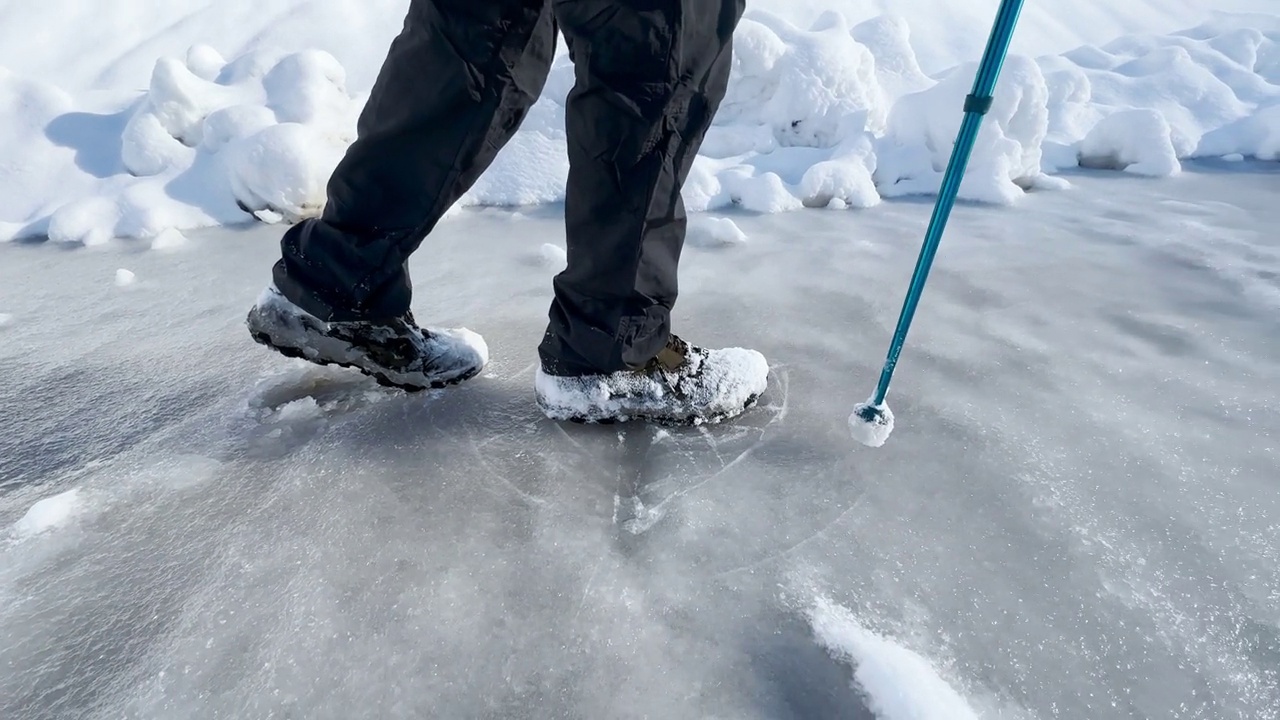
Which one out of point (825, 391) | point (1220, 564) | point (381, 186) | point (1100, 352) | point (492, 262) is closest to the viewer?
point (1220, 564)

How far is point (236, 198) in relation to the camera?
211cm

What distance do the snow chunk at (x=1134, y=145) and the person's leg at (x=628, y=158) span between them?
267 cm

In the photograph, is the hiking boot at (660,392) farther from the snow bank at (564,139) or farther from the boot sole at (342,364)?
the snow bank at (564,139)

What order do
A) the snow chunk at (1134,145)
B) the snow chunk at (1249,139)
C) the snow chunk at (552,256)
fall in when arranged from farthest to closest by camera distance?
the snow chunk at (1249,139), the snow chunk at (1134,145), the snow chunk at (552,256)

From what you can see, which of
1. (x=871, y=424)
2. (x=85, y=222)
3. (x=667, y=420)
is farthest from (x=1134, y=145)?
Result: (x=85, y=222)

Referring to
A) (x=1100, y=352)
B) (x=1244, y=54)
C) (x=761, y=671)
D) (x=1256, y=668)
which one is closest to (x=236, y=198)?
(x=761, y=671)

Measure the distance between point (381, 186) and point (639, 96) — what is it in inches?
17.4

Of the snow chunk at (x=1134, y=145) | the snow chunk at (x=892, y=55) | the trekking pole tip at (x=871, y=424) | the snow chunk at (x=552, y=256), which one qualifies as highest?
the snow chunk at (x=892, y=55)

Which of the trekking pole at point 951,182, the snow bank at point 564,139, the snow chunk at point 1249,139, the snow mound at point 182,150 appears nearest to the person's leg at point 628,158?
the trekking pole at point 951,182

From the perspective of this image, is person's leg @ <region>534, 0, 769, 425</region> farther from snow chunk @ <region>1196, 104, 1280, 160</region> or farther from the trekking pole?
snow chunk @ <region>1196, 104, 1280, 160</region>

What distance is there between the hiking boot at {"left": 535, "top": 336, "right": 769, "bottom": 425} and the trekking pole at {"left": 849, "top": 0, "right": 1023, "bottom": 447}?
7.9 inches

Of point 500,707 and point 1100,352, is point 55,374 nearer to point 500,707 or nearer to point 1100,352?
point 500,707

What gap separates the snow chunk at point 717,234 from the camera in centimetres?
199

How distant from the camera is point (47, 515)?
0.91 m
